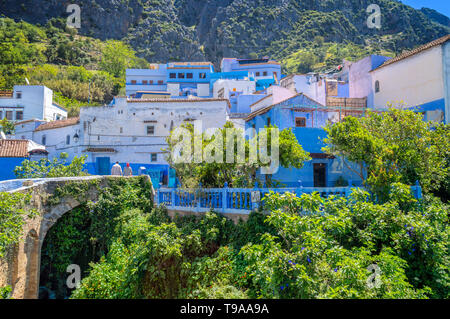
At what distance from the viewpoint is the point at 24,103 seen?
31.3 meters

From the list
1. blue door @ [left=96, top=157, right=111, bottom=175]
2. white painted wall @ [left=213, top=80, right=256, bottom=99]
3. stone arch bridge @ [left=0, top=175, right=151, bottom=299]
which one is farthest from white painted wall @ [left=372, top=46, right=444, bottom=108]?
blue door @ [left=96, top=157, right=111, bottom=175]

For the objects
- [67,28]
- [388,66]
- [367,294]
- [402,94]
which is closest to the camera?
[367,294]

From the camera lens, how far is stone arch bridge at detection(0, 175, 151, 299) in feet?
35.4

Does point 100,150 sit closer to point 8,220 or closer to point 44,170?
point 44,170

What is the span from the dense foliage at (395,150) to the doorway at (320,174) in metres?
3.06

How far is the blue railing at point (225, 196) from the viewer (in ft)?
29.4

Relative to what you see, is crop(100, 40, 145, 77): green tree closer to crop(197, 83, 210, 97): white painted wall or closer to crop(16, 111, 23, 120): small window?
crop(197, 83, 210, 97): white painted wall

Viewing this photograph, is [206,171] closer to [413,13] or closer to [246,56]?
[246,56]

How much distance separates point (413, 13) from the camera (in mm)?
72500

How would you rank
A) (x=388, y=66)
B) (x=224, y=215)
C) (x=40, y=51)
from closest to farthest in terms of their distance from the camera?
(x=224, y=215) → (x=388, y=66) → (x=40, y=51)

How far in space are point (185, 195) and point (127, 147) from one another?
47.2ft

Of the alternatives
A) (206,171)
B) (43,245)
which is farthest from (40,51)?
(206,171)

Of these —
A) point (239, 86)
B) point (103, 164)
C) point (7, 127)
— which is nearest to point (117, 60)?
point (239, 86)
